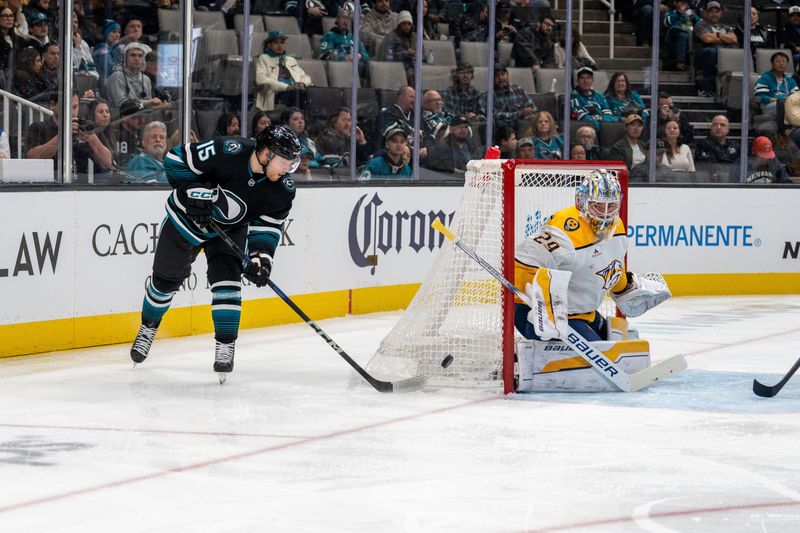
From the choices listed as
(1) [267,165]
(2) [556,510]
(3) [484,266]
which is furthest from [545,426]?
(1) [267,165]

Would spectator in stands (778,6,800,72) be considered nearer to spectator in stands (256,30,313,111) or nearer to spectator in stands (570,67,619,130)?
spectator in stands (570,67,619,130)

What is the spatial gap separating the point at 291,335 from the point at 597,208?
236 cm

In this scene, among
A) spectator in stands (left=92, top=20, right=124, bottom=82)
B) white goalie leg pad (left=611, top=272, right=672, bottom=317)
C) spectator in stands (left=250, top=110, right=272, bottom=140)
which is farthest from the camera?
spectator in stands (left=250, top=110, right=272, bottom=140)

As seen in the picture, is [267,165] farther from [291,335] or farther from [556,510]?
[556,510]

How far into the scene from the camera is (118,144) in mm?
6742

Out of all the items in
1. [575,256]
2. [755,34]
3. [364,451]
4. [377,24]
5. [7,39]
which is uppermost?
[755,34]

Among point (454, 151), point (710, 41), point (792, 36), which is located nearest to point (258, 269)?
point (454, 151)

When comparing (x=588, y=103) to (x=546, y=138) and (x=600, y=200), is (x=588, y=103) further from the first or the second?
(x=600, y=200)

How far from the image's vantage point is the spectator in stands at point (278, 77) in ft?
25.9

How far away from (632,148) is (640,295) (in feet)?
14.2

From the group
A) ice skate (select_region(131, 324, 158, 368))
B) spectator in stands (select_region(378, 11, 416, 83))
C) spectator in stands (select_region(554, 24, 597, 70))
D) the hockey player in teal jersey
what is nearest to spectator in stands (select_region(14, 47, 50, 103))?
the hockey player in teal jersey

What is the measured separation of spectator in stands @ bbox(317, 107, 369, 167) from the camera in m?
8.27

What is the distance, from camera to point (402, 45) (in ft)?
28.8

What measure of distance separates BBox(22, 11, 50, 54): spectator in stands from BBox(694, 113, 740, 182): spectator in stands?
17.3 feet
